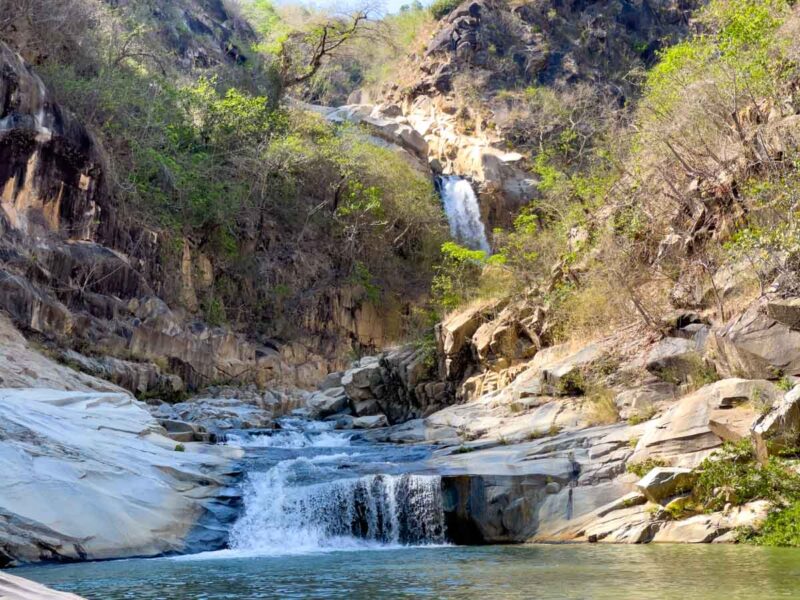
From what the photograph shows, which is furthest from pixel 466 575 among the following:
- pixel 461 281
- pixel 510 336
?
pixel 461 281

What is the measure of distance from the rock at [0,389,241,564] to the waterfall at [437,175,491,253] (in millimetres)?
21906

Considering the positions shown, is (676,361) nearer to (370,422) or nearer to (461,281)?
(370,422)

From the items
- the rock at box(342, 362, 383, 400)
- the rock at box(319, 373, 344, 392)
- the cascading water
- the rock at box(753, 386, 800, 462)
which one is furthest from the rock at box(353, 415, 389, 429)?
the rock at box(753, 386, 800, 462)

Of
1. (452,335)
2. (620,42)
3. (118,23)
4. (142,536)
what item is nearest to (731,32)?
(452,335)

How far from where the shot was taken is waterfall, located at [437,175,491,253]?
36.6 metres

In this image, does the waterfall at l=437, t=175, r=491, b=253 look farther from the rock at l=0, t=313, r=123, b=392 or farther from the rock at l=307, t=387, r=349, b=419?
the rock at l=0, t=313, r=123, b=392

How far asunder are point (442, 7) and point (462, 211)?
1566 cm

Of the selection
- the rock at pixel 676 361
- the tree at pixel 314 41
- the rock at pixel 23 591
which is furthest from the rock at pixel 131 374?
the rock at pixel 23 591

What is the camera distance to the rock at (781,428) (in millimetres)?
11555

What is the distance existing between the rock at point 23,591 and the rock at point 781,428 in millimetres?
10595

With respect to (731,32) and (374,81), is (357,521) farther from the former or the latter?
(374,81)

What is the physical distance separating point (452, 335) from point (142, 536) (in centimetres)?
1186

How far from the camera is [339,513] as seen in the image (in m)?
14.1

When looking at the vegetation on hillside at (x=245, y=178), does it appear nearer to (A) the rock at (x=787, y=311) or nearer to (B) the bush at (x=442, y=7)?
(B) the bush at (x=442, y=7)
